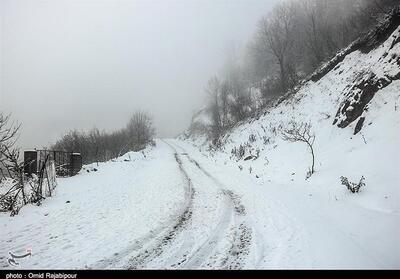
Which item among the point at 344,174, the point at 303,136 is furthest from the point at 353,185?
the point at 303,136

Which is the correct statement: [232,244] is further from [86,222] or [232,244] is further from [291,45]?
[291,45]

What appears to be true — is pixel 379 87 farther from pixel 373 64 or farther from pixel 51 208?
pixel 51 208

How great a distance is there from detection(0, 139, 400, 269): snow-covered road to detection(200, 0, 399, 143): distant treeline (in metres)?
21.6

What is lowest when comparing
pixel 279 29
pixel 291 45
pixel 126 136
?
pixel 126 136

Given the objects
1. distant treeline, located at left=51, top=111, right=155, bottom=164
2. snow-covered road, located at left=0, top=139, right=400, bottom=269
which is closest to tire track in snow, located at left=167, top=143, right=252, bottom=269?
snow-covered road, located at left=0, top=139, right=400, bottom=269

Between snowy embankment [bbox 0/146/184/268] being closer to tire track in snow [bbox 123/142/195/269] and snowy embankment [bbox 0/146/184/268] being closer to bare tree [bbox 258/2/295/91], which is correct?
tire track in snow [bbox 123/142/195/269]

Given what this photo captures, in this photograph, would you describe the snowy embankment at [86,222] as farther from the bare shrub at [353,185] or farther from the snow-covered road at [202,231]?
the bare shrub at [353,185]

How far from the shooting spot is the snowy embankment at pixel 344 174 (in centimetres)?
544

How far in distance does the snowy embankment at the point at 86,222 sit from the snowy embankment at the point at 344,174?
301 cm

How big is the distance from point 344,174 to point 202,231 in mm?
5656

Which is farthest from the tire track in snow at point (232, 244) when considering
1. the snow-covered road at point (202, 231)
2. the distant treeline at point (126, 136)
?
the distant treeline at point (126, 136)

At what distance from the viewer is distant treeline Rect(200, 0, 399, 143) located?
1268 inches

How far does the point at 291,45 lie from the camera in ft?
131
